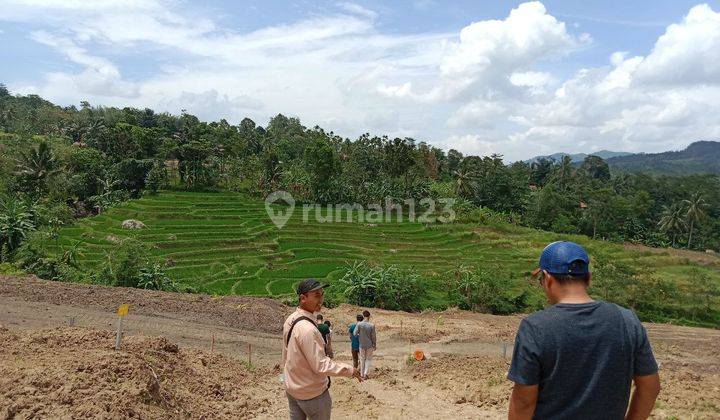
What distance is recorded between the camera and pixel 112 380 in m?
Result: 5.85

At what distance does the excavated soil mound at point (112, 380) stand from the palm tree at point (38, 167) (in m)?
40.7

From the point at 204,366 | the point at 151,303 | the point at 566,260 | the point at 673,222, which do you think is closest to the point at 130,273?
the point at 151,303

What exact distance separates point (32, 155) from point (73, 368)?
147 feet

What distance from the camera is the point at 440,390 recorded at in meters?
8.60

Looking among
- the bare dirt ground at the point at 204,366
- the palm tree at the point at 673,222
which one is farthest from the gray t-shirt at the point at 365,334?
the palm tree at the point at 673,222

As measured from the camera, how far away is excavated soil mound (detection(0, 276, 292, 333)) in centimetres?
1460

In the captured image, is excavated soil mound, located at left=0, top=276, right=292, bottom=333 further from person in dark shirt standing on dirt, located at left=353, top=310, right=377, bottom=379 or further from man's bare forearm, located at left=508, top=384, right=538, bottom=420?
man's bare forearm, located at left=508, top=384, right=538, bottom=420

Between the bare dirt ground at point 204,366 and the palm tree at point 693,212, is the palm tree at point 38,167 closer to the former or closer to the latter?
the bare dirt ground at point 204,366

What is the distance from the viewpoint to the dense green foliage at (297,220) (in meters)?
25.8

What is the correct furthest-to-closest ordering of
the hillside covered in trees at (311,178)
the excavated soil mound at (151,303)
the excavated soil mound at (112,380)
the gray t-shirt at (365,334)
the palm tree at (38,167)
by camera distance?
the hillside covered in trees at (311,178) < the palm tree at (38,167) < the excavated soil mound at (151,303) < the gray t-shirt at (365,334) < the excavated soil mound at (112,380)

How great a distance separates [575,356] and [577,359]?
2cm

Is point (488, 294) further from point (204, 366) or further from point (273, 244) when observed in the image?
point (204, 366)

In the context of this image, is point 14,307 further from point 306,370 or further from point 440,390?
point 306,370

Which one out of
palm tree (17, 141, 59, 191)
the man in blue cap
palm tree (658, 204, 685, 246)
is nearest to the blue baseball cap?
the man in blue cap
